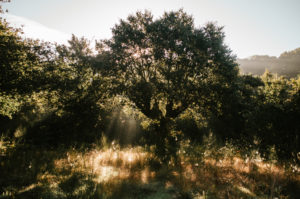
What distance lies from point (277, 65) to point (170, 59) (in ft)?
237

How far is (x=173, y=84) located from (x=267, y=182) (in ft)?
21.6

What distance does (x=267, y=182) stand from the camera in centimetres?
588

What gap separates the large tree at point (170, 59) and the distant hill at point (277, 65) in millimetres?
45623

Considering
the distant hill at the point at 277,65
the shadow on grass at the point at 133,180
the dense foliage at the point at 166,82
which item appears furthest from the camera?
the distant hill at the point at 277,65

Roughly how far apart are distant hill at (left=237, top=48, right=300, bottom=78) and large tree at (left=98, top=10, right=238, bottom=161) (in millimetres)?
45623

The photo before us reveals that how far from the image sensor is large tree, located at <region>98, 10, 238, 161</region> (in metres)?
10.5

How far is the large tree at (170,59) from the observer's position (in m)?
10.5

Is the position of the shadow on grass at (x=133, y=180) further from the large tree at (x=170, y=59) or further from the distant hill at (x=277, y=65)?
the distant hill at (x=277, y=65)

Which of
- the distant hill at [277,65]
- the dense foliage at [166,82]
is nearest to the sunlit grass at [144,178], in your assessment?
the dense foliage at [166,82]

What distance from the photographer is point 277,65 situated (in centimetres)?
6362

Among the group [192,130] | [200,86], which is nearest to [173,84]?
[200,86]

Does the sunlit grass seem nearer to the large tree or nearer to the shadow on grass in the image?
the shadow on grass

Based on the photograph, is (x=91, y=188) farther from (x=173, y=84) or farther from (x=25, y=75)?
(x=25, y=75)

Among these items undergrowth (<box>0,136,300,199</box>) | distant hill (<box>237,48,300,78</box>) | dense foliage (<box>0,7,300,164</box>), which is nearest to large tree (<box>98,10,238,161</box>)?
dense foliage (<box>0,7,300,164</box>)
